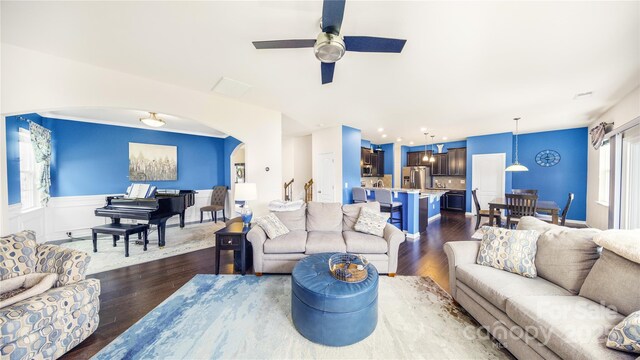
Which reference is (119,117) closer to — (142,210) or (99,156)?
(99,156)

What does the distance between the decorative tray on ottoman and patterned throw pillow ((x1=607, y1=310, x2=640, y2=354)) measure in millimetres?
1400

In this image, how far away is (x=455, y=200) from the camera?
755 cm

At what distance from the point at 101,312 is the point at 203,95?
10.3 ft

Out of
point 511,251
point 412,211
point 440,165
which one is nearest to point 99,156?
point 412,211

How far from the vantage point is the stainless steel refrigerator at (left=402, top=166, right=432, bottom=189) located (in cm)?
792

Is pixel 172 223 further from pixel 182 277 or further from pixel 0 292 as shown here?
pixel 0 292

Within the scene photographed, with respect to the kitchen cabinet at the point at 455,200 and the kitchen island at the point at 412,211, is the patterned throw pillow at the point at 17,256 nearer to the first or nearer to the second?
the kitchen island at the point at 412,211

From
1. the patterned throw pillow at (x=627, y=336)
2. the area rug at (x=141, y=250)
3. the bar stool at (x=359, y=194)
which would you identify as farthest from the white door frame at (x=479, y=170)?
the area rug at (x=141, y=250)

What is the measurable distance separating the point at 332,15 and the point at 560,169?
858cm

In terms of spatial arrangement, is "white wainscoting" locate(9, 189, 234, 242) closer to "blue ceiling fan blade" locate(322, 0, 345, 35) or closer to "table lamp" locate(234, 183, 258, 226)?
"table lamp" locate(234, 183, 258, 226)

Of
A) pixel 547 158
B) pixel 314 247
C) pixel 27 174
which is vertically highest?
pixel 547 158

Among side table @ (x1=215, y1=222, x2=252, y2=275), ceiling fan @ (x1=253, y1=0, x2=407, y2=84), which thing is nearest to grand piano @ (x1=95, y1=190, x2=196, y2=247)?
side table @ (x1=215, y1=222, x2=252, y2=275)

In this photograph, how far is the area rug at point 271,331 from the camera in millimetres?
1590

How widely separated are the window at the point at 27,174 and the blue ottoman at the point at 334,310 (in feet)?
17.0
